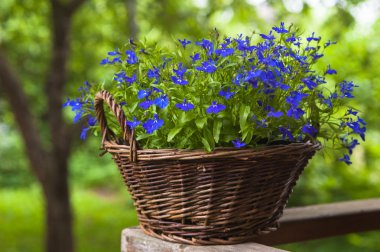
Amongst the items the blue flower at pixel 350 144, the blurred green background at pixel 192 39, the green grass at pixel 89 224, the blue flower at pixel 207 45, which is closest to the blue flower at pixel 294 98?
the blue flower at pixel 207 45

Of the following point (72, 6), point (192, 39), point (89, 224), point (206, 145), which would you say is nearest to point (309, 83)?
point (206, 145)

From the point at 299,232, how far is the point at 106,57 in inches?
30.0

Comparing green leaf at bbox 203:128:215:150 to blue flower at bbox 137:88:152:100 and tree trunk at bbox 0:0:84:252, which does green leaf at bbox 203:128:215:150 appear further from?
tree trunk at bbox 0:0:84:252

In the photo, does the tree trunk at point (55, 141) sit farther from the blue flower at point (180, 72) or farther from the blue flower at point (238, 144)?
the blue flower at point (238, 144)

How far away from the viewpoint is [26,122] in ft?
15.5

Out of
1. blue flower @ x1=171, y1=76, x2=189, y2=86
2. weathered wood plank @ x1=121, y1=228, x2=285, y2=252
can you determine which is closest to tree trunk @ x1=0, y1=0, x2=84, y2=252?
weathered wood plank @ x1=121, y1=228, x2=285, y2=252

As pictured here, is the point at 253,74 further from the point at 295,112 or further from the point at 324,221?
the point at 324,221

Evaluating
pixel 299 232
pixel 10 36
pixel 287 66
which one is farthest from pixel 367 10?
pixel 10 36

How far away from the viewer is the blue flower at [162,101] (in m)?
1.16

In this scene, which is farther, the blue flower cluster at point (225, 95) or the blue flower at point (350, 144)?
the blue flower at point (350, 144)

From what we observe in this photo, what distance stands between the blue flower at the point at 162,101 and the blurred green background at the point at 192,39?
2606 millimetres

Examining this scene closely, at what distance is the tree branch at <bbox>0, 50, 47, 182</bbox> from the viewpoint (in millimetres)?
4602

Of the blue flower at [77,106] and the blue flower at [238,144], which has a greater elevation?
the blue flower at [77,106]

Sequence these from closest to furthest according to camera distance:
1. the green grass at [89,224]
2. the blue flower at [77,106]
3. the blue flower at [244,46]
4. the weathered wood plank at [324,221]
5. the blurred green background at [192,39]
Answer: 1. the blue flower at [244,46]
2. the blue flower at [77,106]
3. the weathered wood plank at [324,221]
4. the blurred green background at [192,39]
5. the green grass at [89,224]
